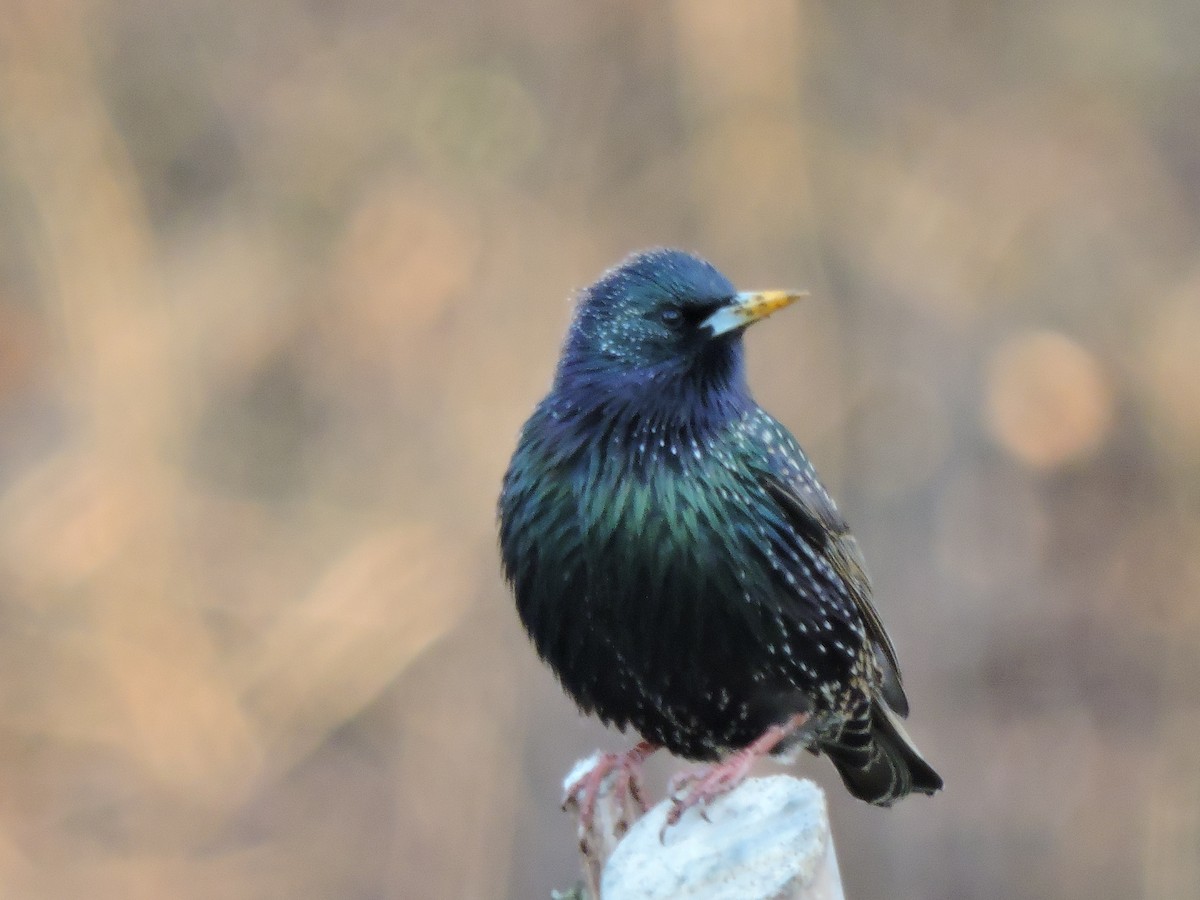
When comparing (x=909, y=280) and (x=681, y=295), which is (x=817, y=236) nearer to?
(x=909, y=280)

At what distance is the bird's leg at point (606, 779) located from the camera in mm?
3182

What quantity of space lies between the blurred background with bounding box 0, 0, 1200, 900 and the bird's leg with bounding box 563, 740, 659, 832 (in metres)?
3.88

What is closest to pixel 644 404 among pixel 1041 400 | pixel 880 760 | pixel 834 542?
pixel 834 542

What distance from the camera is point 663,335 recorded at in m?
3.23

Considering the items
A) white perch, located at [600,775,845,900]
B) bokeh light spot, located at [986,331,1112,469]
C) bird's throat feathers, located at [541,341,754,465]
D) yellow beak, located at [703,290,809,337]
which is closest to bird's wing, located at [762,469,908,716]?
bird's throat feathers, located at [541,341,754,465]

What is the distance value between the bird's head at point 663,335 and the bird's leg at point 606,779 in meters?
0.76

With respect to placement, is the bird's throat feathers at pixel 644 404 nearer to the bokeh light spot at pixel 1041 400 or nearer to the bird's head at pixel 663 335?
the bird's head at pixel 663 335

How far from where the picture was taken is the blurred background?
24.1 feet

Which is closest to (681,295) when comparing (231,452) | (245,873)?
(231,452)

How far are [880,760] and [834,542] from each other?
1.95ft

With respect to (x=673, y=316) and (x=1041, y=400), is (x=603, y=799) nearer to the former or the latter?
(x=673, y=316)

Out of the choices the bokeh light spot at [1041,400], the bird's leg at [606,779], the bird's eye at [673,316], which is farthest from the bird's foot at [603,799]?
the bokeh light spot at [1041,400]

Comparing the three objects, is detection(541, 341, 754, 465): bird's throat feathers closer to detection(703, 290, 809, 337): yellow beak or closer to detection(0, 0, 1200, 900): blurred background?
detection(703, 290, 809, 337): yellow beak

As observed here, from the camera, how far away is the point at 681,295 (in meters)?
3.22
